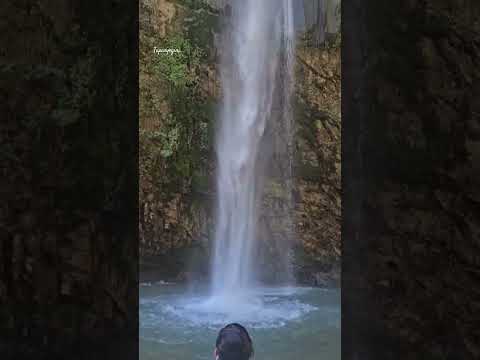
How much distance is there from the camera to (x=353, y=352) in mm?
1521

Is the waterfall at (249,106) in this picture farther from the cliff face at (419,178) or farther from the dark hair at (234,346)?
the cliff face at (419,178)

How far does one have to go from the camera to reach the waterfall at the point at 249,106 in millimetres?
14000

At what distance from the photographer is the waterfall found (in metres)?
Result: 14.0

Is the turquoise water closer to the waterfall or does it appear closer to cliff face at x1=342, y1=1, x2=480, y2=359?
the waterfall

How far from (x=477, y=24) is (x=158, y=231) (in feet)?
42.0

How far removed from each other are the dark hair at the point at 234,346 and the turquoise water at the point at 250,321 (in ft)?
14.7

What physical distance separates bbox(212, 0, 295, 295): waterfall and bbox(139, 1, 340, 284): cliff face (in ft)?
→ 0.82

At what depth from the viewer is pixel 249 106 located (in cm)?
1438

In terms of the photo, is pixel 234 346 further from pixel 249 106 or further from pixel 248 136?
pixel 249 106

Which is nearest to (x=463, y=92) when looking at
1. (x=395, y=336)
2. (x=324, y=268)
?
(x=395, y=336)

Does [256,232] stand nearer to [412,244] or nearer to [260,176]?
[260,176]
